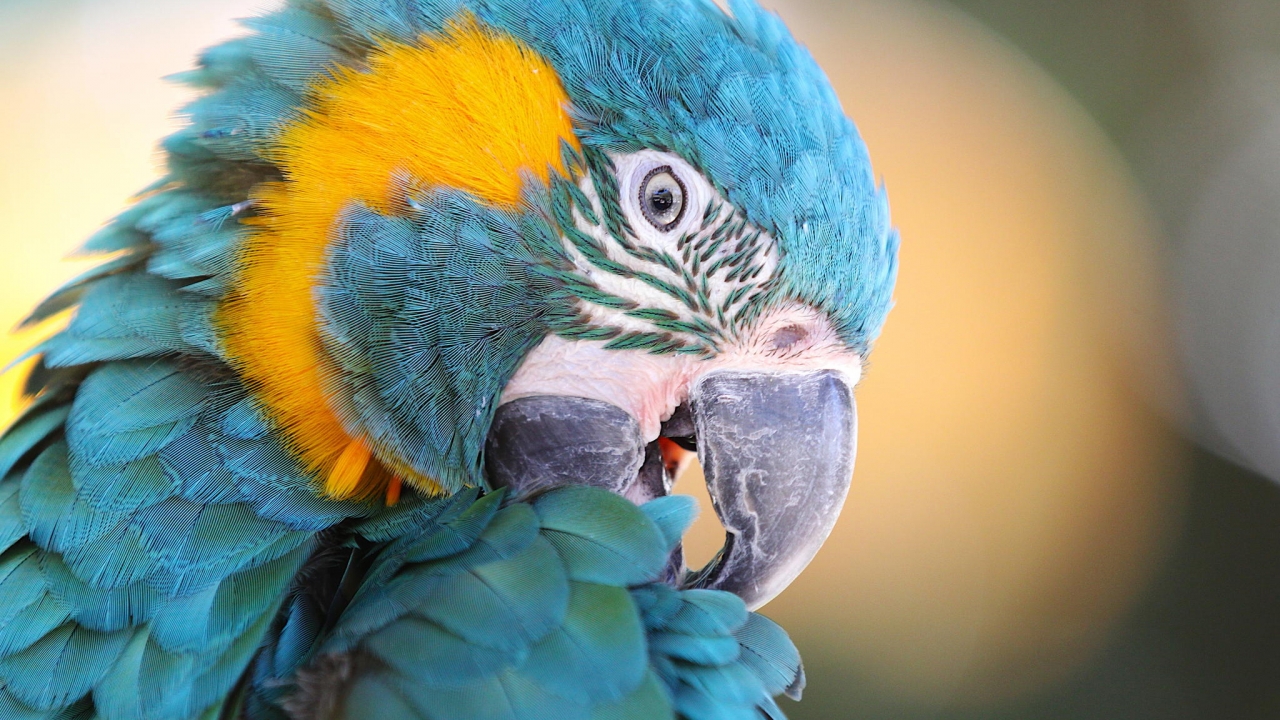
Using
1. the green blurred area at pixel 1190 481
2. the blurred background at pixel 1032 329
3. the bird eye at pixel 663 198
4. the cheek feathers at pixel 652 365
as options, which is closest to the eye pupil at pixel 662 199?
the bird eye at pixel 663 198

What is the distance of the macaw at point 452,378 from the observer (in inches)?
28.2

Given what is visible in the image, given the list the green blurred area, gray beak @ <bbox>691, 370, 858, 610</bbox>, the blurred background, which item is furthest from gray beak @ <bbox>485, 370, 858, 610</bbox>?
the green blurred area

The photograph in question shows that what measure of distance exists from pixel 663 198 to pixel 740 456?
0.26m

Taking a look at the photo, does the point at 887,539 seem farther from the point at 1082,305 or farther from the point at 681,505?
the point at 681,505

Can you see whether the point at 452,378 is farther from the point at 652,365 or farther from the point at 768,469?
the point at 768,469

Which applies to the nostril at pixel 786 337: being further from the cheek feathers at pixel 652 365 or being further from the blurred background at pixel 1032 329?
the blurred background at pixel 1032 329

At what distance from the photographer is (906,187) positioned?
9.37 ft

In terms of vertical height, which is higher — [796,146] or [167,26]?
[796,146]

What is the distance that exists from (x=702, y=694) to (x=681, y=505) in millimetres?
168

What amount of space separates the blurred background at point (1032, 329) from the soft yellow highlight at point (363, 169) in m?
1.97

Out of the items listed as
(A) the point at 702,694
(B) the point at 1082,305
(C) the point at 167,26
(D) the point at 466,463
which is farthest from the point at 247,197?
(B) the point at 1082,305

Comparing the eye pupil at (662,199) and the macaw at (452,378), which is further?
the eye pupil at (662,199)

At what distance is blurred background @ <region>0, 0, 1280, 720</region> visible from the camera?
2.73 m

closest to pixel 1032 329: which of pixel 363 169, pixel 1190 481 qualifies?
pixel 1190 481
